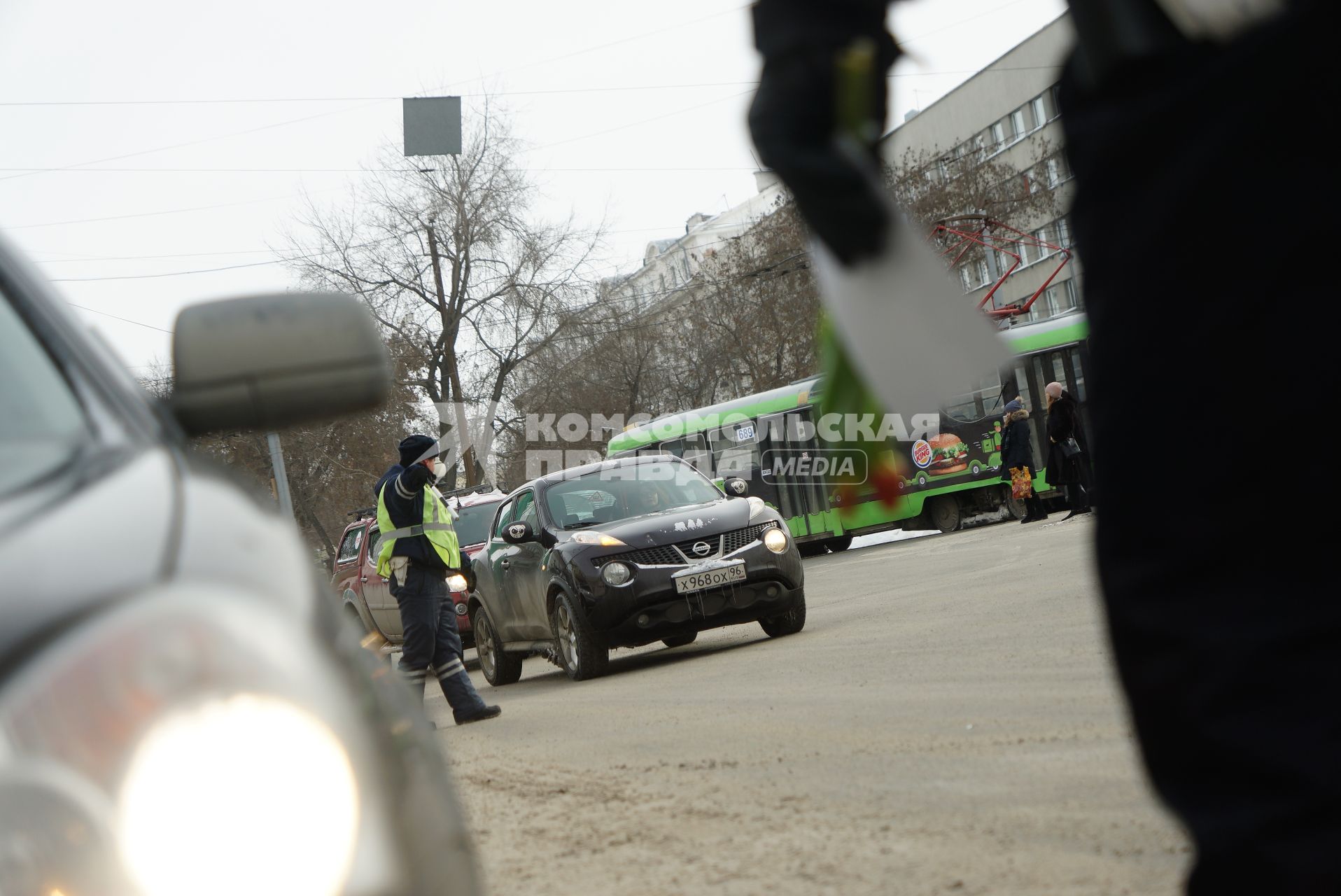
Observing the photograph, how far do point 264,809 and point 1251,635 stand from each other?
83 centimetres

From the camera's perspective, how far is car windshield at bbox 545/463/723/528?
13.7 meters

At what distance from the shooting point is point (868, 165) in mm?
1600

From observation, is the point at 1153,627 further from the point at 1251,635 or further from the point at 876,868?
the point at 876,868

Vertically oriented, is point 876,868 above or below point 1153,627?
below

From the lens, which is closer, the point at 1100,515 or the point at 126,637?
the point at 126,637

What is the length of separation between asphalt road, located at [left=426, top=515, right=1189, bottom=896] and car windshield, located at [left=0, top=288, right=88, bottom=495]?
114 cm

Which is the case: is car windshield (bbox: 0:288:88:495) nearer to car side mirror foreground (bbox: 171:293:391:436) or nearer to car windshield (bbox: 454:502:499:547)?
car side mirror foreground (bbox: 171:293:391:436)

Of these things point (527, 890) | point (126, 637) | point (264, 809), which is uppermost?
point (126, 637)

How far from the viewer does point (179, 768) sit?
1.33 metres

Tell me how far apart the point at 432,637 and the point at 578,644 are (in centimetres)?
190

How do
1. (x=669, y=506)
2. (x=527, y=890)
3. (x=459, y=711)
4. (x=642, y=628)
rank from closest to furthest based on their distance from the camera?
1. (x=527, y=890)
2. (x=459, y=711)
3. (x=642, y=628)
4. (x=669, y=506)

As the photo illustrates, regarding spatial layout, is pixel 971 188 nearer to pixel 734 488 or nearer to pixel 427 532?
pixel 734 488

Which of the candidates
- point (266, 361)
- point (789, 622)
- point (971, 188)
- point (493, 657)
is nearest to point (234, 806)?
point (266, 361)

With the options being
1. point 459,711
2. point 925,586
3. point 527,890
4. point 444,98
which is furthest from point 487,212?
point 527,890
